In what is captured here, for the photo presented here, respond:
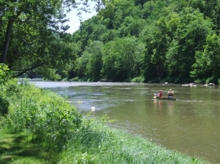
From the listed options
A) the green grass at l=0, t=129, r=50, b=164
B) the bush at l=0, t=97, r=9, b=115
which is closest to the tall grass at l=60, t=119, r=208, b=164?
the green grass at l=0, t=129, r=50, b=164

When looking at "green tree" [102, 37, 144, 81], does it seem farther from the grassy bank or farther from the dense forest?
the grassy bank

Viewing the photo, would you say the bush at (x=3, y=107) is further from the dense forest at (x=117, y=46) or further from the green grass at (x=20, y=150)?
the dense forest at (x=117, y=46)

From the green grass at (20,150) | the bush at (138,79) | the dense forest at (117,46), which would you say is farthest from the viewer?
the bush at (138,79)

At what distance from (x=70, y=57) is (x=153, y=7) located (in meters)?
137

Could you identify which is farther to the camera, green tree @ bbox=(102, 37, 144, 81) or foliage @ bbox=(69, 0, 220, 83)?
green tree @ bbox=(102, 37, 144, 81)

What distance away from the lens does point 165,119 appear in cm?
1788

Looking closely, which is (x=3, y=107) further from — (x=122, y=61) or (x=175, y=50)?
(x=122, y=61)

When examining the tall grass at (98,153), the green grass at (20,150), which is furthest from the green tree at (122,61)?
the tall grass at (98,153)

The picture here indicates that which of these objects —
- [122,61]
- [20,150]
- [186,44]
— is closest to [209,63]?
[186,44]

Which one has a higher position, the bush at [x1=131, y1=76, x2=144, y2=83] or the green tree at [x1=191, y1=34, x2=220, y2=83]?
the green tree at [x1=191, y1=34, x2=220, y2=83]

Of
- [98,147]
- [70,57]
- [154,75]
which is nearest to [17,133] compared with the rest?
[98,147]

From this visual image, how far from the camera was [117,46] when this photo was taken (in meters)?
101

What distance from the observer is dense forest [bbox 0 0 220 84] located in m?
20.5

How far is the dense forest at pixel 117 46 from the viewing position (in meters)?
20.5
